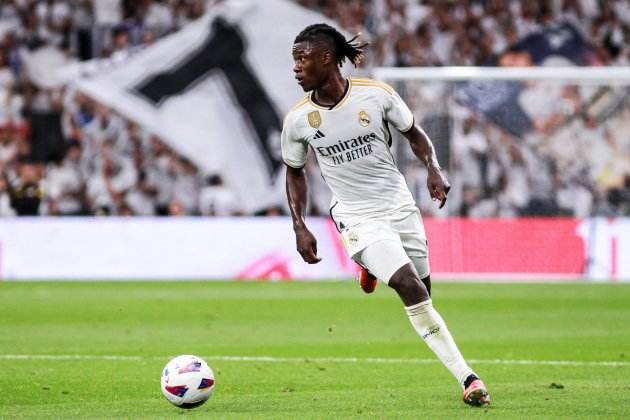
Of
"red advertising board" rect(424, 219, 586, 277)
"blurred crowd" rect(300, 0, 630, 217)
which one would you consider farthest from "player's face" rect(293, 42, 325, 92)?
"blurred crowd" rect(300, 0, 630, 217)

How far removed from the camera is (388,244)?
28.9 feet

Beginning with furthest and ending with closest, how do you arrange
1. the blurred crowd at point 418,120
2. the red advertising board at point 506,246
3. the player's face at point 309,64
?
1. the blurred crowd at point 418,120
2. the red advertising board at point 506,246
3. the player's face at point 309,64

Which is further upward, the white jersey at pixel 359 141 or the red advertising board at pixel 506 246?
the white jersey at pixel 359 141

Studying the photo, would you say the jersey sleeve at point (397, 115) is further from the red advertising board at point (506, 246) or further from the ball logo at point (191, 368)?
the red advertising board at point (506, 246)

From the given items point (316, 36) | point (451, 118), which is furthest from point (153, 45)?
point (316, 36)

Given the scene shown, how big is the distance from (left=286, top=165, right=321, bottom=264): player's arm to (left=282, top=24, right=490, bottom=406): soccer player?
1cm

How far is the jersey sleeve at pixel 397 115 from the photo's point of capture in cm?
903

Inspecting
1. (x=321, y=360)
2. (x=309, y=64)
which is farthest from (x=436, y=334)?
(x=321, y=360)

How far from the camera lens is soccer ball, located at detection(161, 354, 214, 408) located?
8328 mm

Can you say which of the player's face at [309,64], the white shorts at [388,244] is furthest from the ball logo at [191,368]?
the player's face at [309,64]

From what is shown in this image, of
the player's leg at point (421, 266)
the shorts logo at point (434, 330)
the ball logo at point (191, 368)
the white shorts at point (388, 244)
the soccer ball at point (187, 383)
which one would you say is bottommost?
the soccer ball at point (187, 383)

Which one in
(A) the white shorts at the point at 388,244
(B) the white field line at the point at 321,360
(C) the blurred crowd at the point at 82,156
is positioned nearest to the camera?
(A) the white shorts at the point at 388,244

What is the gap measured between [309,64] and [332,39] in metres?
0.31

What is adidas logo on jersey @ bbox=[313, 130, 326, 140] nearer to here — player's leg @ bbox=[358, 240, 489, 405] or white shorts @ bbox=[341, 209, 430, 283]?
white shorts @ bbox=[341, 209, 430, 283]
